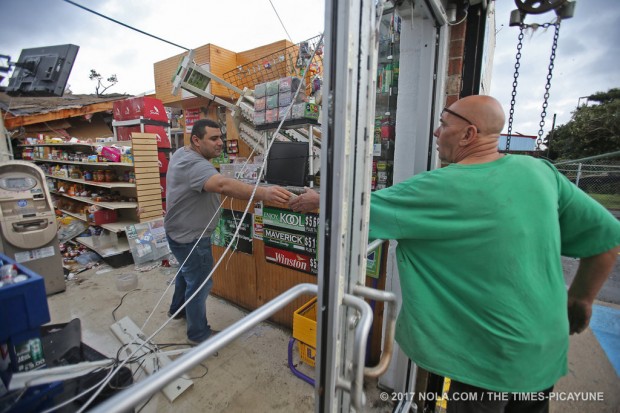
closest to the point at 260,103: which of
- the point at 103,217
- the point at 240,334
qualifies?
the point at 240,334

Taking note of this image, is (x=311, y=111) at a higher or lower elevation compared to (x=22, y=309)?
higher

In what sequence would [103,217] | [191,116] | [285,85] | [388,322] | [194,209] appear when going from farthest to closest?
[191,116]
[103,217]
[285,85]
[194,209]
[388,322]

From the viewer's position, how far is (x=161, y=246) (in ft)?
16.6

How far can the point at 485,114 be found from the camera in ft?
3.87

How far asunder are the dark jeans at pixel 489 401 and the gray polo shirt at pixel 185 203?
218 cm

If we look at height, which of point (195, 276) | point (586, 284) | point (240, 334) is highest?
point (240, 334)

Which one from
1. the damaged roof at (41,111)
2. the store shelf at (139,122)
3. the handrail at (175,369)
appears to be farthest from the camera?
the damaged roof at (41,111)

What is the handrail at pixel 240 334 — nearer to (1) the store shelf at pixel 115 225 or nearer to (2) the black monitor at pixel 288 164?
(2) the black monitor at pixel 288 164

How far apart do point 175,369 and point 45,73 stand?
218 inches

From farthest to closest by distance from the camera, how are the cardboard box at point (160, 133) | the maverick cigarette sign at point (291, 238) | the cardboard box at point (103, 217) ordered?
the cardboard box at point (160, 133), the cardboard box at point (103, 217), the maverick cigarette sign at point (291, 238)

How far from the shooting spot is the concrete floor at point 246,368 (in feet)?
6.90

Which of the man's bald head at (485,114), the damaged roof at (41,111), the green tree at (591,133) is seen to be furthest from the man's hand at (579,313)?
the green tree at (591,133)

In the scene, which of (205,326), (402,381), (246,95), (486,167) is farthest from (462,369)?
(246,95)

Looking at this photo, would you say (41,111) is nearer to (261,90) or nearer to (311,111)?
(261,90)
